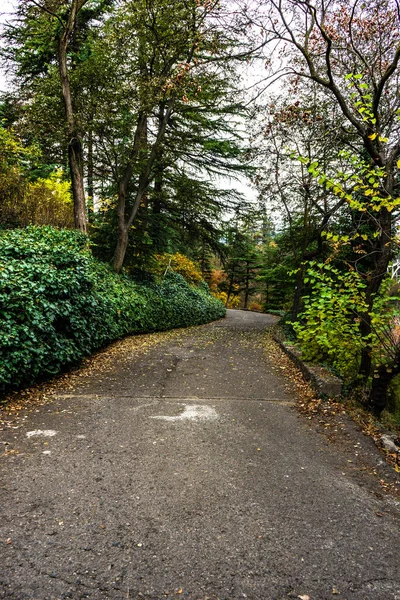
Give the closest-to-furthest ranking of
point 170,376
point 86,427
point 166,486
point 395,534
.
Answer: point 395,534
point 166,486
point 86,427
point 170,376

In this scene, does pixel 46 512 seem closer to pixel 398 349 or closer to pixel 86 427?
pixel 86 427

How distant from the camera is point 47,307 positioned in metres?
4.73

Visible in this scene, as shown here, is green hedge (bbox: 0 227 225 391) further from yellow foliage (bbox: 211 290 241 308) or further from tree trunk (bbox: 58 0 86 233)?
yellow foliage (bbox: 211 290 241 308)

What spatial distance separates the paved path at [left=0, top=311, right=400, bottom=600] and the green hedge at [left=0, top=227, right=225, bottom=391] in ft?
2.52

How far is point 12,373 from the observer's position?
13.9 feet

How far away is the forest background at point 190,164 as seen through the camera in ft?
15.1

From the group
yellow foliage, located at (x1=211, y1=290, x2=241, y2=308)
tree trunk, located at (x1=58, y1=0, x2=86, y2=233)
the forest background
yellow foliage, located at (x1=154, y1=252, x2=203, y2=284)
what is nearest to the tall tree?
the forest background

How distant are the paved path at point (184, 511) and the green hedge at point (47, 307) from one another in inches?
30.3

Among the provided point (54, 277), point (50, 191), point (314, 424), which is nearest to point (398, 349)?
point (314, 424)

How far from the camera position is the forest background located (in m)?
4.59

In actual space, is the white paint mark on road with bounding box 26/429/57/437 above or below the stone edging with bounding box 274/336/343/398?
below

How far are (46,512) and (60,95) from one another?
9.90m

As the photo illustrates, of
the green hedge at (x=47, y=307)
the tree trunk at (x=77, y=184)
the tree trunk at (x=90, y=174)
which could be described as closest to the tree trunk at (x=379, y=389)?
the green hedge at (x=47, y=307)

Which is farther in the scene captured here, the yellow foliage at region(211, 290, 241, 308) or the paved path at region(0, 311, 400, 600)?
the yellow foliage at region(211, 290, 241, 308)
